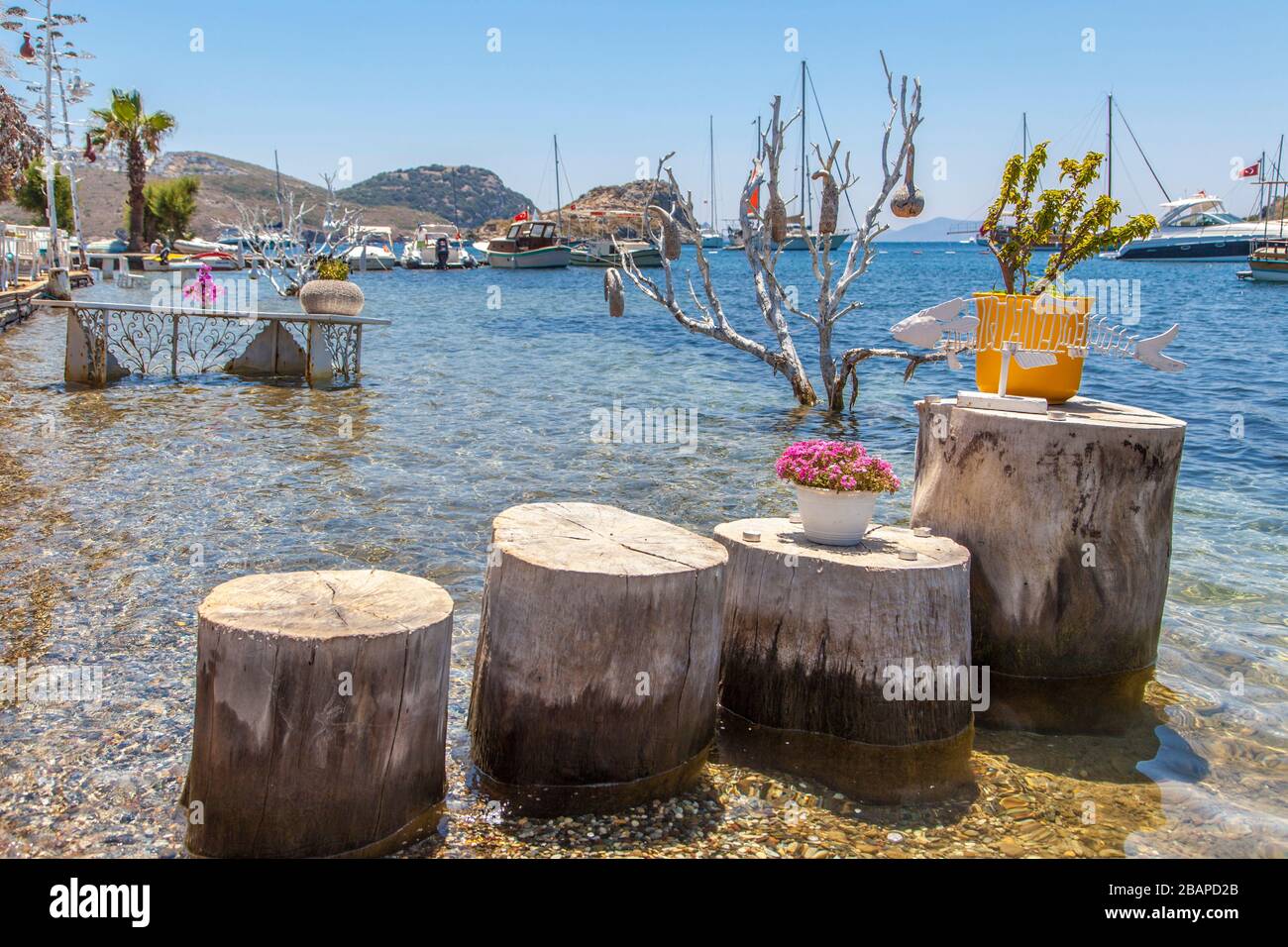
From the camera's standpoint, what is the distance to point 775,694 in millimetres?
5246

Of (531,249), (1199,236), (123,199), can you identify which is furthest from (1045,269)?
(123,199)

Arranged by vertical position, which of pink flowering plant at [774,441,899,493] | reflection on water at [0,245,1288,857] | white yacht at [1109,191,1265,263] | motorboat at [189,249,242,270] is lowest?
reflection on water at [0,245,1288,857]

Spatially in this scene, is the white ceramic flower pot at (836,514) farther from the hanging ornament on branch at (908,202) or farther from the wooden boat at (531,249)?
the wooden boat at (531,249)

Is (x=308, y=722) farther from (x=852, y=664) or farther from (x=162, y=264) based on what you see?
(x=162, y=264)

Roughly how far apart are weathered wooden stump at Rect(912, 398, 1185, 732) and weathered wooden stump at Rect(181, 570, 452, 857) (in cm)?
325

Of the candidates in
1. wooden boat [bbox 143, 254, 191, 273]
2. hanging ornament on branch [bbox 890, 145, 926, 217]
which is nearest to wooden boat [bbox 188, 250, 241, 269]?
wooden boat [bbox 143, 254, 191, 273]

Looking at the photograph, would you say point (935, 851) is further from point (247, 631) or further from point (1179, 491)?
point (1179, 491)

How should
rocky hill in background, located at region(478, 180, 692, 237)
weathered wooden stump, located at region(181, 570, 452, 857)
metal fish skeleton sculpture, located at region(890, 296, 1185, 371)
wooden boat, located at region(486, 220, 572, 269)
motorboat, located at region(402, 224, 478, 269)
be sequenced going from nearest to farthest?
weathered wooden stump, located at region(181, 570, 452, 857) < metal fish skeleton sculpture, located at region(890, 296, 1185, 371) < wooden boat, located at region(486, 220, 572, 269) < motorboat, located at region(402, 224, 478, 269) < rocky hill in background, located at region(478, 180, 692, 237)

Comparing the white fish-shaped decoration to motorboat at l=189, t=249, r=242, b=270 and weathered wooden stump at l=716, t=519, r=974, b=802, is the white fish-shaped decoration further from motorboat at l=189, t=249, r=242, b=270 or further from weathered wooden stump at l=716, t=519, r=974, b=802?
motorboat at l=189, t=249, r=242, b=270

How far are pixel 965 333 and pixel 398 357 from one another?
20308 mm

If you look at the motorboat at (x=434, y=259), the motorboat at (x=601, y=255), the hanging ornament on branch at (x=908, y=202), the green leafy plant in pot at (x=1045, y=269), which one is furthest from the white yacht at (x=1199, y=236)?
the green leafy plant in pot at (x=1045, y=269)

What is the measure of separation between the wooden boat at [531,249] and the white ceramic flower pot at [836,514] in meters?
89.0

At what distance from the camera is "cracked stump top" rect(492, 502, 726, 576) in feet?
14.8

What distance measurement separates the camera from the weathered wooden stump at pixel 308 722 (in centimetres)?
367
